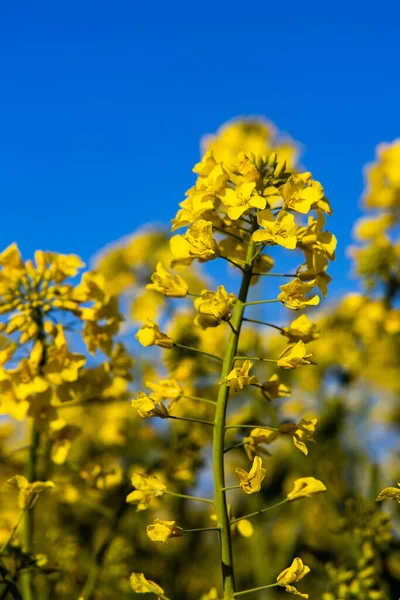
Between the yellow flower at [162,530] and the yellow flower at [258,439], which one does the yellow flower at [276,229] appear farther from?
the yellow flower at [162,530]

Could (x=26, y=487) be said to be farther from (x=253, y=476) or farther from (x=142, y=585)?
(x=253, y=476)

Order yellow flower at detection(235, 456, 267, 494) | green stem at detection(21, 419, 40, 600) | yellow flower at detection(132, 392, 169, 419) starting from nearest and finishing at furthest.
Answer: yellow flower at detection(235, 456, 267, 494), yellow flower at detection(132, 392, 169, 419), green stem at detection(21, 419, 40, 600)

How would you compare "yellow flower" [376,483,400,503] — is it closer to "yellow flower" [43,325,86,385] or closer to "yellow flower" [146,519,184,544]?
"yellow flower" [146,519,184,544]

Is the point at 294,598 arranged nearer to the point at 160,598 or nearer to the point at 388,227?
the point at 388,227

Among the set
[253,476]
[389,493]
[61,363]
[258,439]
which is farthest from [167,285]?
[389,493]

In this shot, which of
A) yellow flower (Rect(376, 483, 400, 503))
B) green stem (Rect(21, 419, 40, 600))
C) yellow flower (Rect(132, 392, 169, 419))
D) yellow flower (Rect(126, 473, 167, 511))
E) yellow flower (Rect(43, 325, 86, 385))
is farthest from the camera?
yellow flower (Rect(43, 325, 86, 385))

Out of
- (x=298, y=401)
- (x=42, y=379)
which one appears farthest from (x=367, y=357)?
(x=42, y=379)

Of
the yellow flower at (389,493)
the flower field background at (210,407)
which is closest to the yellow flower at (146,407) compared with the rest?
the flower field background at (210,407)

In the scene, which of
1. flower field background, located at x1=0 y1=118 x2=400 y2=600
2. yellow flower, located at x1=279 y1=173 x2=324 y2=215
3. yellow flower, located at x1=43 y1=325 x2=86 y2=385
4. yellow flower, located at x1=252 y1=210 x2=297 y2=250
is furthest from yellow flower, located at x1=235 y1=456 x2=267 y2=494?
yellow flower, located at x1=43 y1=325 x2=86 y2=385
